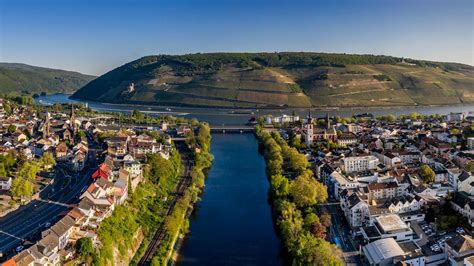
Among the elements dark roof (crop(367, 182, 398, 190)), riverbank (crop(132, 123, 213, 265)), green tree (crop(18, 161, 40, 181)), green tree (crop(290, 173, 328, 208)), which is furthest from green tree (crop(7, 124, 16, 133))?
dark roof (crop(367, 182, 398, 190))

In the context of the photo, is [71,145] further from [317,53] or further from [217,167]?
[317,53]

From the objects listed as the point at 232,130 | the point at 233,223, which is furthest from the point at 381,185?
the point at 232,130

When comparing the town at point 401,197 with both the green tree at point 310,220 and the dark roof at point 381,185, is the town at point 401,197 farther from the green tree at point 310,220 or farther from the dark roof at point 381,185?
the green tree at point 310,220

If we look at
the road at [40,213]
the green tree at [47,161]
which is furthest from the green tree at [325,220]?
the green tree at [47,161]

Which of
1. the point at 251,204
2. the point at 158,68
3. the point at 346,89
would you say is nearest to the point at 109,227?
the point at 251,204

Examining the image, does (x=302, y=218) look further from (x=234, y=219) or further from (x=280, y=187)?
(x=234, y=219)

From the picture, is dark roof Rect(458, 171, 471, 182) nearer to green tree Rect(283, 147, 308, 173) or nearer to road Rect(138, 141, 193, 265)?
green tree Rect(283, 147, 308, 173)
